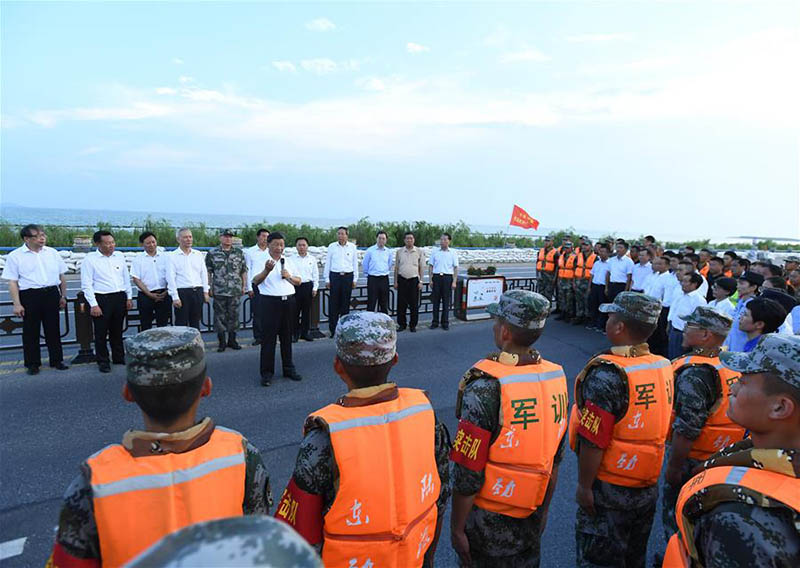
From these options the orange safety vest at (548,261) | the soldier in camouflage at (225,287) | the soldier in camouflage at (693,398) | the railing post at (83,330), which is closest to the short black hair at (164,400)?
the soldier in camouflage at (693,398)

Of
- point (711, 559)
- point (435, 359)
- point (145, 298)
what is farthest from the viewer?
point (435, 359)

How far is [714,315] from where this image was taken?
124 inches

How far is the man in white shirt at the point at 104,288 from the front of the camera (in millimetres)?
6422

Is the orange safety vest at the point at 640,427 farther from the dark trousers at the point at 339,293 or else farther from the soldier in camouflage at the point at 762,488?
the dark trousers at the point at 339,293

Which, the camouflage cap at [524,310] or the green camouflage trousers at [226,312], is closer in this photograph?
the camouflage cap at [524,310]

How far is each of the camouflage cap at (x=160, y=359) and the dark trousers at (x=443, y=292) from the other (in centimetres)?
853

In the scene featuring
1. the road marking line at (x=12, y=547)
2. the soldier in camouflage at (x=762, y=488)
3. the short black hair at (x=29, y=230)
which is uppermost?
the short black hair at (x=29, y=230)

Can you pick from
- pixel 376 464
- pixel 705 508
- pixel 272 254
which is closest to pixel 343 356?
pixel 376 464

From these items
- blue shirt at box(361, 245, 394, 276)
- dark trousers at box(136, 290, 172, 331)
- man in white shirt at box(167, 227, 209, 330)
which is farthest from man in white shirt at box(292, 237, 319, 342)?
dark trousers at box(136, 290, 172, 331)

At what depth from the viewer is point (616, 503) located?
2.85m

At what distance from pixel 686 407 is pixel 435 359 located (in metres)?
5.16

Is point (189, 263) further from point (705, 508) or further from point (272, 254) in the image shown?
point (705, 508)

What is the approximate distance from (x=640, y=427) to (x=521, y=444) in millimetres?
901

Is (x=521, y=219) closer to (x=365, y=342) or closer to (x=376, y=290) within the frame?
(x=376, y=290)
